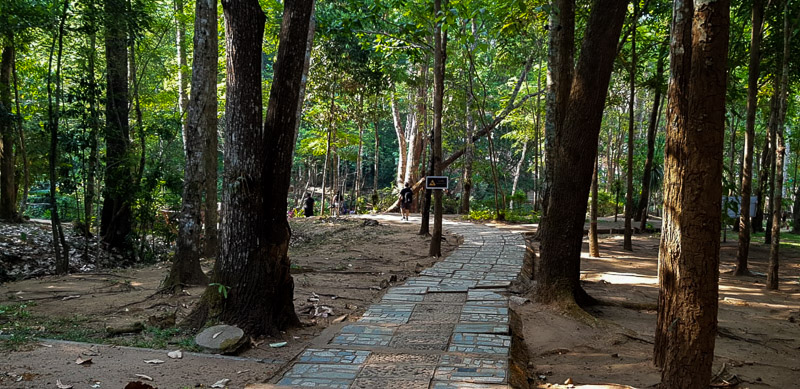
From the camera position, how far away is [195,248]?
7504 mm

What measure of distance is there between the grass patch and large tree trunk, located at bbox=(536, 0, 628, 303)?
4.56m

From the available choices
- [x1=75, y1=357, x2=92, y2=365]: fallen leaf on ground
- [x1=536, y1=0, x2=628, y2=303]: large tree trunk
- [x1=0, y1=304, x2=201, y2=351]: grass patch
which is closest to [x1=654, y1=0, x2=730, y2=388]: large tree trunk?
[x1=536, y1=0, x2=628, y2=303]: large tree trunk

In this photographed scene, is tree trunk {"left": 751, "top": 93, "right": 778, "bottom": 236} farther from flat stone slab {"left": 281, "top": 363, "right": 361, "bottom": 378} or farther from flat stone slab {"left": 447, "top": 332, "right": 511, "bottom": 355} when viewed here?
flat stone slab {"left": 281, "top": 363, "right": 361, "bottom": 378}

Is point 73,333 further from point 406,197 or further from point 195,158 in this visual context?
point 406,197

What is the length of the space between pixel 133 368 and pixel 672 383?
417cm

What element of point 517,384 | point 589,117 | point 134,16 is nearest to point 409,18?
point 134,16

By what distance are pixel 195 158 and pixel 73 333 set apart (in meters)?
2.75

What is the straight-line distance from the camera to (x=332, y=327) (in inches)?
234

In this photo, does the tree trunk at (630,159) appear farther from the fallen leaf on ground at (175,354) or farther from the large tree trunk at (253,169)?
the fallen leaf on ground at (175,354)

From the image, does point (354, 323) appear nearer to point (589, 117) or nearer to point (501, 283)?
point (501, 283)

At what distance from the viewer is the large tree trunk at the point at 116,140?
35.4 ft

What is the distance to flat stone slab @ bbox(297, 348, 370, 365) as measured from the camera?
4750 millimetres

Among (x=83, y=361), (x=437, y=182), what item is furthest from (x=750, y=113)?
(x=83, y=361)

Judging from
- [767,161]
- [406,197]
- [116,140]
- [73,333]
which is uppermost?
[767,161]
